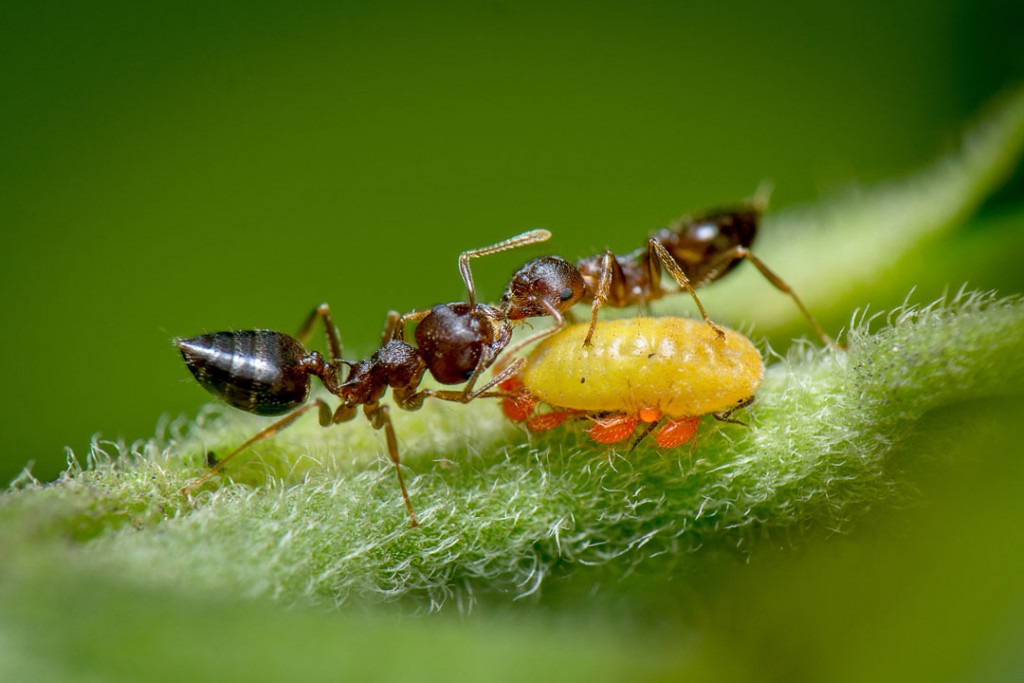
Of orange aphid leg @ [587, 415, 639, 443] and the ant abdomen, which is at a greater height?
the ant abdomen

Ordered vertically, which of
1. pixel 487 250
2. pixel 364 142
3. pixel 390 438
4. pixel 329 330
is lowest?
pixel 390 438

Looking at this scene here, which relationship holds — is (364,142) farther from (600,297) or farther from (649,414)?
(649,414)

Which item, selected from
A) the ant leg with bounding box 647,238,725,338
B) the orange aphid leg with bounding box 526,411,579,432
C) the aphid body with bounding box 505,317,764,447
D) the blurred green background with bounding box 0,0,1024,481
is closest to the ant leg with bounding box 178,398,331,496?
the aphid body with bounding box 505,317,764,447

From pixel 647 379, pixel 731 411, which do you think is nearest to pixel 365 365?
pixel 647 379

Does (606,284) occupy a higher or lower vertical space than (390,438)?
higher

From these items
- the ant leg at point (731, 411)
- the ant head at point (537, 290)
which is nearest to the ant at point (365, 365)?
the ant head at point (537, 290)

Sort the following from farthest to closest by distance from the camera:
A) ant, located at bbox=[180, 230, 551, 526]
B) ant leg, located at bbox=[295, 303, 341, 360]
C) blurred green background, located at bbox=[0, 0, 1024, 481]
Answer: blurred green background, located at bbox=[0, 0, 1024, 481], ant leg, located at bbox=[295, 303, 341, 360], ant, located at bbox=[180, 230, 551, 526]

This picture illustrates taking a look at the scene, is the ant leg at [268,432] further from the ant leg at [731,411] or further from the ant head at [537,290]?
the ant leg at [731,411]

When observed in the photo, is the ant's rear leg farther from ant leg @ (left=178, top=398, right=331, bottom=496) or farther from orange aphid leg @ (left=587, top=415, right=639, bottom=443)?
ant leg @ (left=178, top=398, right=331, bottom=496)
